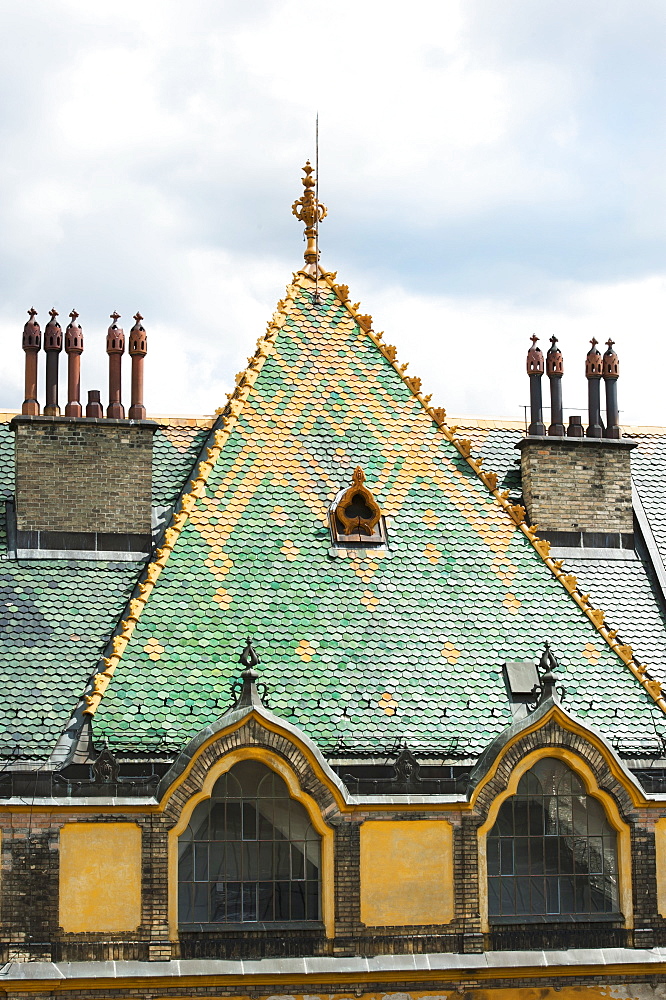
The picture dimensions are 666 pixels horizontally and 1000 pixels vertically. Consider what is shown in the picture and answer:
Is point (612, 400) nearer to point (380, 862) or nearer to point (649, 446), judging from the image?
point (649, 446)

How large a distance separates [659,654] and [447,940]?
246 inches

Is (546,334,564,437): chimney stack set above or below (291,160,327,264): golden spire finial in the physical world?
below

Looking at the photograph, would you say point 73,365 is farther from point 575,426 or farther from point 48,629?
point 575,426

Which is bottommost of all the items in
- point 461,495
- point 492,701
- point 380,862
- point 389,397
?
point 380,862

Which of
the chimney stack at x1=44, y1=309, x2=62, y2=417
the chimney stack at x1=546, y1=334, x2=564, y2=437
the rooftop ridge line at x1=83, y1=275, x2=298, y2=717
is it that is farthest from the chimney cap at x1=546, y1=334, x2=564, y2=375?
the chimney stack at x1=44, y1=309, x2=62, y2=417

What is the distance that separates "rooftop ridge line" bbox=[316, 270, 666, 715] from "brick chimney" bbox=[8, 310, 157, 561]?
4496 millimetres

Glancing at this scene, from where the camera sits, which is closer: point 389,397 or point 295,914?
point 295,914

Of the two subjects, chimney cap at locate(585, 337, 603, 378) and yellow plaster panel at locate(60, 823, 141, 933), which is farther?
chimney cap at locate(585, 337, 603, 378)

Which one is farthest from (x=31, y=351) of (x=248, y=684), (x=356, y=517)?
(x=248, y=684)

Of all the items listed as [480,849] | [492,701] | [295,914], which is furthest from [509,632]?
[295,914]

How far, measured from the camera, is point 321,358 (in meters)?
27.4

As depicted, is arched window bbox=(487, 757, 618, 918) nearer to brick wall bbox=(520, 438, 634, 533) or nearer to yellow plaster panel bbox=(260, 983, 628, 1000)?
yellow plaster panel bbox=(260, 983, 628, 1000)

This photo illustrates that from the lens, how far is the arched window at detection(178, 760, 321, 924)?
22.1m

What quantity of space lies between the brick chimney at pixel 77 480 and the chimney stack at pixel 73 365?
2 centimetres
